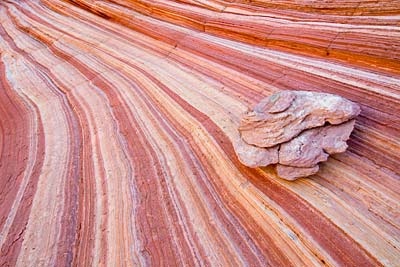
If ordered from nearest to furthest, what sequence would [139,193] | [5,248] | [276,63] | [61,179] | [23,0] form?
[5,248] < [139,193] < [61,179] < [276,63] < [23,0]

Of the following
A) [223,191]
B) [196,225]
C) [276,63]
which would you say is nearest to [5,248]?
[196,225]

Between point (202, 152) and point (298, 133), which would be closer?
point (298, 133)

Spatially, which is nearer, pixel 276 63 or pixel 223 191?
pixel 223 191

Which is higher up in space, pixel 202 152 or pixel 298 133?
pixel 298 133

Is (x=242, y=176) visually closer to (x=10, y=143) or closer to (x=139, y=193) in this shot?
(x=139, y=193)

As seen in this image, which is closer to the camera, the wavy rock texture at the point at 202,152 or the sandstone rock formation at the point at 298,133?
the wavy rock texture at the point at 202,152
